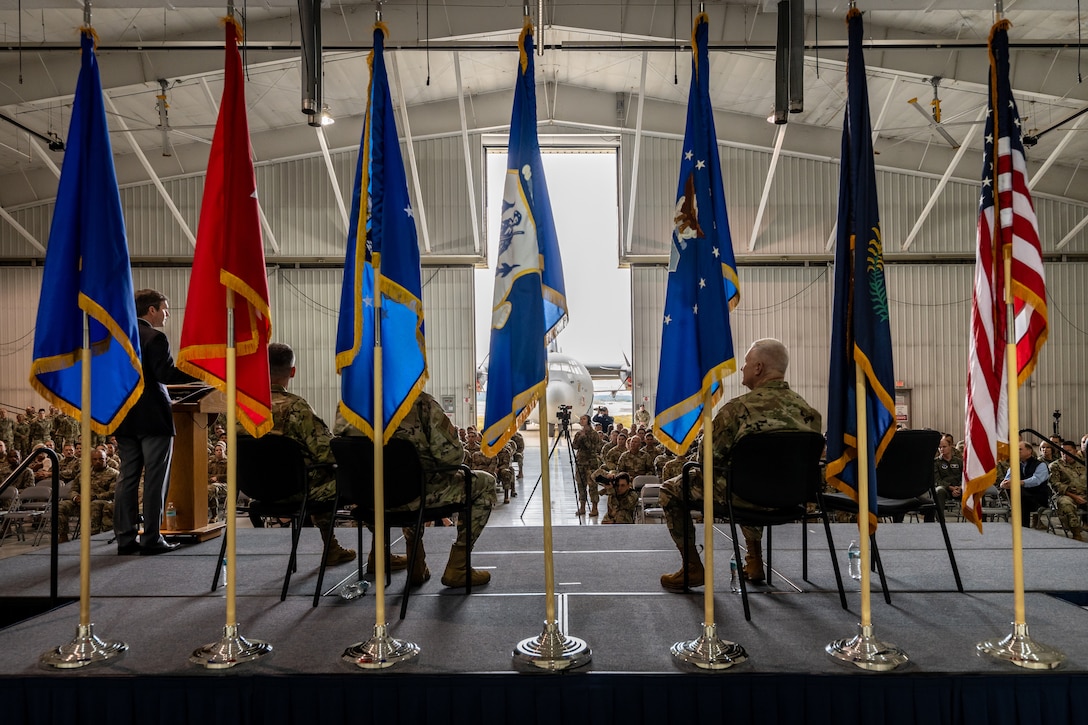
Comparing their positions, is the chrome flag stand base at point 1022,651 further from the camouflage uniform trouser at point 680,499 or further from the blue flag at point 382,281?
the blue flag at point 382,281

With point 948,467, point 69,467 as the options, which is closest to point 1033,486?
point 948,467

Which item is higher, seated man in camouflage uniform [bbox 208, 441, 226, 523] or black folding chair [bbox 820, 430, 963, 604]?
black folding chair [bbox 820, 430, 963, 604]

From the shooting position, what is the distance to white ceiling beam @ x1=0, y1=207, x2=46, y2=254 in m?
16.1

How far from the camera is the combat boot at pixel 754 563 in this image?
422 centimetres

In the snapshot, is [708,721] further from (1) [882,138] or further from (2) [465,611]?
(1) [882,138]

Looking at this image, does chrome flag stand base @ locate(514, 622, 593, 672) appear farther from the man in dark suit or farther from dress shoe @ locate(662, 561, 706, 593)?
the man in dark suit

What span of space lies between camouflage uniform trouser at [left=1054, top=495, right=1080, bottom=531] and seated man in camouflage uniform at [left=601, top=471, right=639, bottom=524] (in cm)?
476

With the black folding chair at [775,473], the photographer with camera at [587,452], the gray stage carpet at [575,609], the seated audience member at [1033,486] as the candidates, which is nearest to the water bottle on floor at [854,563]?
the gray stage carpet at [575,609]

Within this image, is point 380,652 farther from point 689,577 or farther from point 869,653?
point 869,653

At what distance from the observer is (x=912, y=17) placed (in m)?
12.3

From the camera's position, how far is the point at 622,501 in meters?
8.92

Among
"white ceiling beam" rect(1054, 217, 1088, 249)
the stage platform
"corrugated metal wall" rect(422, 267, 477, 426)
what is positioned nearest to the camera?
the stage platform

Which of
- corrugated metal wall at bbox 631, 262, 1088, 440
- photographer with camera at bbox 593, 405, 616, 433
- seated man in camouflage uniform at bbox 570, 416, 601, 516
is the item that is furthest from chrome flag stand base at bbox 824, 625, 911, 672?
photographer with camera at bbox 593, 405, 616, 433

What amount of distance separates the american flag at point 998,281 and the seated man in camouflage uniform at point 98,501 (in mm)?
9027
